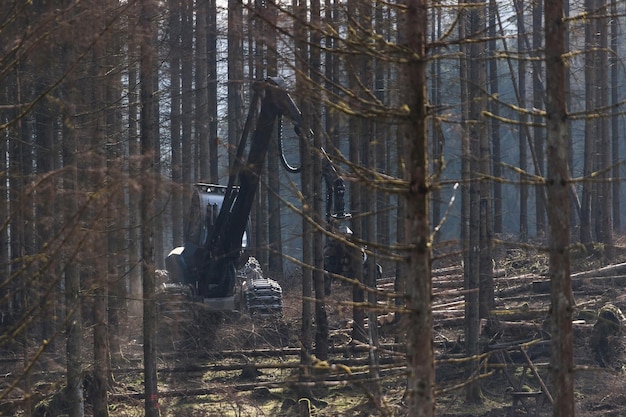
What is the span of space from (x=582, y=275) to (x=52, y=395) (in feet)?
44.0

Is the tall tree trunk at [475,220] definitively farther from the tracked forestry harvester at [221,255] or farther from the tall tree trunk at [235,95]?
the tall tree trunk at [235,95]

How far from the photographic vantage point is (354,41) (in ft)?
21.7

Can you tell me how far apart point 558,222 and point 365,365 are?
26.4 ft

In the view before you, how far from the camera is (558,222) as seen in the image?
7359mm

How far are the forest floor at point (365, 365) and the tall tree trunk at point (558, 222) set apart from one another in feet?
23.9

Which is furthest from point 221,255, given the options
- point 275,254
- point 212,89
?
point 212,89

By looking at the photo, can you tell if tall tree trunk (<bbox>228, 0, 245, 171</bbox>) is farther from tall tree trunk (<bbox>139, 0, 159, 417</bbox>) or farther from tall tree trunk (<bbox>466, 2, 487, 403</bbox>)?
tall tree trunk (<bbox>139, 0, 159, 417</bbox>)

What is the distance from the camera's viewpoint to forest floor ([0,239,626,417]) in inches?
687

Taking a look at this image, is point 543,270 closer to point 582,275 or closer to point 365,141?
point 582,275

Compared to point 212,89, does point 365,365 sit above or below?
below

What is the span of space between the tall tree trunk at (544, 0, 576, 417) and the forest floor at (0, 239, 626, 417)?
7.28 m

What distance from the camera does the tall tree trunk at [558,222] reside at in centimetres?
729

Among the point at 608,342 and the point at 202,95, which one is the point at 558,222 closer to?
the point at 608,342

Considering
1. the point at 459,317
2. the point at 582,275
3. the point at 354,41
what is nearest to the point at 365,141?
the point at 459,317
